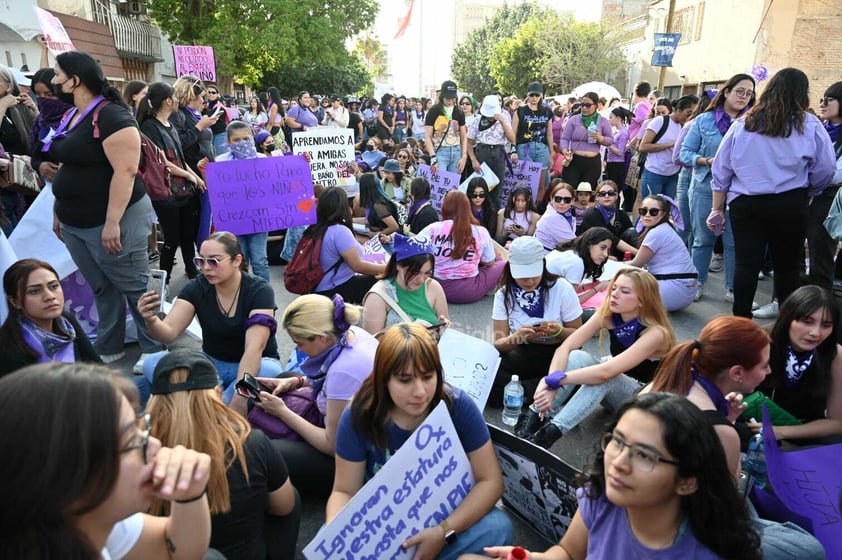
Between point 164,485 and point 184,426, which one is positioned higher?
point 164,485

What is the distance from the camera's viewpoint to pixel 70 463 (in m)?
1.04

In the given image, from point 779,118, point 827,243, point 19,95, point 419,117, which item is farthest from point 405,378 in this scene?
point 419,117

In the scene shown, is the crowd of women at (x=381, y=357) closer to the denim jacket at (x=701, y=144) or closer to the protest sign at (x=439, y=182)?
the denim jacket at (x=701, y=144)

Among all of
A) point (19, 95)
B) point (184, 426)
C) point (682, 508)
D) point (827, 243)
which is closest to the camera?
point (682, 508)

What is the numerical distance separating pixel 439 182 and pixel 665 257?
135 inches

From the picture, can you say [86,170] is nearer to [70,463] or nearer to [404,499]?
[404,499]

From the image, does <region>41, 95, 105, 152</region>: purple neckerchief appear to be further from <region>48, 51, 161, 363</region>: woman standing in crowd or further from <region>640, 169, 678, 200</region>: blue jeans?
<region>640, 169, 678, 200</region>: blue jeans

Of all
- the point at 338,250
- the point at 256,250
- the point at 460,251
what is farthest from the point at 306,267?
the point at 460,251

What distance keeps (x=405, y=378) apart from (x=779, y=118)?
352cm

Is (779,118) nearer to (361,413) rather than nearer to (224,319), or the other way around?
(361,413)

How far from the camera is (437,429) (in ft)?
7.32

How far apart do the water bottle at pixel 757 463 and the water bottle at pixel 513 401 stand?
1361mm

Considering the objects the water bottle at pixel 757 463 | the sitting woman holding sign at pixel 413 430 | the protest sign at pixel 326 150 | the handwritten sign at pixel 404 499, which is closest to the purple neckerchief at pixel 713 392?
the water bottle at pixel 757 463

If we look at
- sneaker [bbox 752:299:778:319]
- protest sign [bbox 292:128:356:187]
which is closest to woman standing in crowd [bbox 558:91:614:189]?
protest sign [bbox 292:128:356:187]
